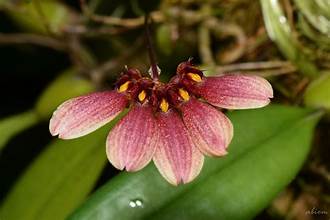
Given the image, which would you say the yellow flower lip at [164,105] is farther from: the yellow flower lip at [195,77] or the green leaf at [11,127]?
the green leaf at [11,127]

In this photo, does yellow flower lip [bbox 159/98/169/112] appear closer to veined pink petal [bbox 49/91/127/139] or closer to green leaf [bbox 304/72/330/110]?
veined pink petal [bbox 49/91/127/139]

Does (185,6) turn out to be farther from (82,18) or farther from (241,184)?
(241,184)

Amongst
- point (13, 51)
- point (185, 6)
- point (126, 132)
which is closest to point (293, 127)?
point (126, 132)

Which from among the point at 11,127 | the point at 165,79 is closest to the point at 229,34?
the point at 165,79

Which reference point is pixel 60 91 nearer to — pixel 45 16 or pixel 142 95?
pixel 45 16

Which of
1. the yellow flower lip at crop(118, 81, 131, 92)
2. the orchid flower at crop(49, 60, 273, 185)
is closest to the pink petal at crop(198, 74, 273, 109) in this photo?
the orchid flower at crop(49, 60, 273, 185)
